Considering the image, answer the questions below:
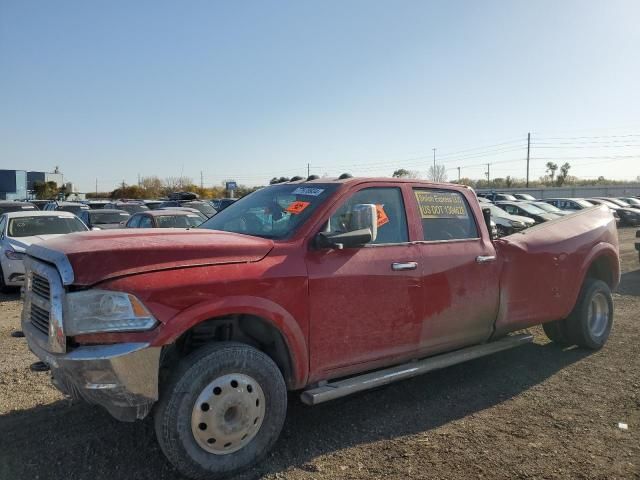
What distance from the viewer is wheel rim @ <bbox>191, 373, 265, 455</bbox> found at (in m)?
3.11

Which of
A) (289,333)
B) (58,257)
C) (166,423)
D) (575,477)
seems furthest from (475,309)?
(58,257)

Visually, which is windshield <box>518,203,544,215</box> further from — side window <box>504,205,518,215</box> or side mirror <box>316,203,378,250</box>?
side mirror <box>316,203,378,250</box>

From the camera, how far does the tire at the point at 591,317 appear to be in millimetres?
5820

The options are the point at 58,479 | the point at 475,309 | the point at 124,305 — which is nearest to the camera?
the point at 124,305

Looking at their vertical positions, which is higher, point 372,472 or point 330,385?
point 330,385

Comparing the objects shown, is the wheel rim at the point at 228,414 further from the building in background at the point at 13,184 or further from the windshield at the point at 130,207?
the building in background at the point at 13,184

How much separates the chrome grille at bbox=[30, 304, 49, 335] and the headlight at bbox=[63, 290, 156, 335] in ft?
1.18

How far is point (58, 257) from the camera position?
120 inches

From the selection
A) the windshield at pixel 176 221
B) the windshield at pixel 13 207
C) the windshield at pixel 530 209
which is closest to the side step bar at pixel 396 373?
the windshield at pixel 176 221

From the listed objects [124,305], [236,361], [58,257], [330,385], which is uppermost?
[58,257]

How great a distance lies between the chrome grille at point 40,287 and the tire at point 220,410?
3.04ft

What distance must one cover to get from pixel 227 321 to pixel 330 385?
891 mm

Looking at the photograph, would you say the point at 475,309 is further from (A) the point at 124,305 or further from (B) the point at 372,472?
(A) the point at 124,305

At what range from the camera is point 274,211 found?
4152mm
